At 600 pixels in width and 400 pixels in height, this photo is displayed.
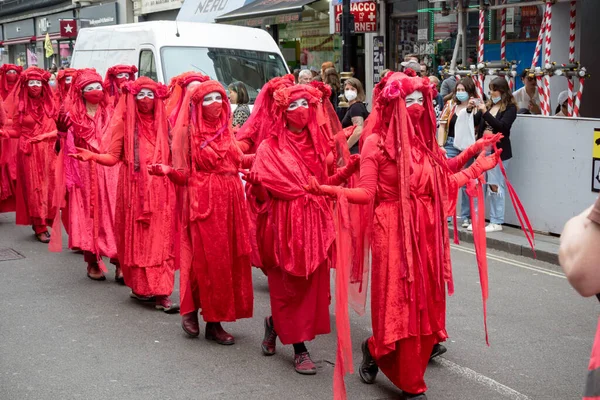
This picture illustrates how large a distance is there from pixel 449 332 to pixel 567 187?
3753 mm

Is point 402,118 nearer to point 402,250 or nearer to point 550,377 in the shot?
point 402,250

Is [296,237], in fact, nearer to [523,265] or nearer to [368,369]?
[368,369]

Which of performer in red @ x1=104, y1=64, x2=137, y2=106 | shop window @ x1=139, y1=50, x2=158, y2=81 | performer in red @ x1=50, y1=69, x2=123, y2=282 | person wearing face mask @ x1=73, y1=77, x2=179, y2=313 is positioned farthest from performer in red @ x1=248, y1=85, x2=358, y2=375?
shop window @ x1=139, y1=50, x2=158, y2=81

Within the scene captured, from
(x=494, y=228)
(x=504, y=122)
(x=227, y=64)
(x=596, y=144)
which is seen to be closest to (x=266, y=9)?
(x=227, y=64)

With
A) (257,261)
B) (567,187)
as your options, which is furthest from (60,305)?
(567,187)

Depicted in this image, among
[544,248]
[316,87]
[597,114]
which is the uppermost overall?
[316,87]

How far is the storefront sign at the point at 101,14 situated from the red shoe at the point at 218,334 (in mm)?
25607

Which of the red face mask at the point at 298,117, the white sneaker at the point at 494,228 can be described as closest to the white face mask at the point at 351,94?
the white sneaker at the point at 494,228

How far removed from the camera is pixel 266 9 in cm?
1883

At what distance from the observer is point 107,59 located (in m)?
12.8

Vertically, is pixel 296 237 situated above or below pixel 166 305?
above

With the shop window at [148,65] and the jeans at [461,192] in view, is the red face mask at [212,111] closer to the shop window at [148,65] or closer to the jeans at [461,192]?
the jeans at [461,192]

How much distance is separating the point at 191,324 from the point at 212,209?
0.90m

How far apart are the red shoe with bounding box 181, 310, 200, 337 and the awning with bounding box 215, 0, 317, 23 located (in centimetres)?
1233
